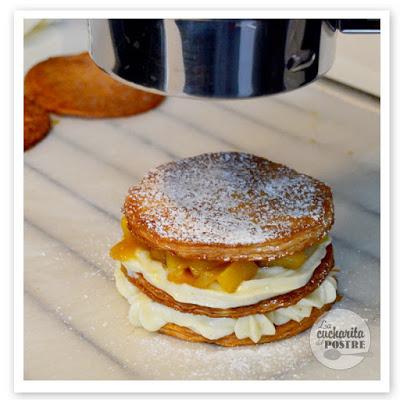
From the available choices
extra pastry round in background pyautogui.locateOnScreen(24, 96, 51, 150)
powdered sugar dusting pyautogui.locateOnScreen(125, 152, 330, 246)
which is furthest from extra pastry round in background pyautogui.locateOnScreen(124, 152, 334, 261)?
extra pastry round in background pyautogui.locateOnScreen(24, 96, 51, 150)

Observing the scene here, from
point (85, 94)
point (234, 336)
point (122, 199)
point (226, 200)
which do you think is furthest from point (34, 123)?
point (234, 336)

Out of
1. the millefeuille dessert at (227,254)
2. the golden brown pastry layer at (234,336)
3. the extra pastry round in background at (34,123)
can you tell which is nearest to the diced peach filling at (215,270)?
the millefeuille dessert at (227,254)

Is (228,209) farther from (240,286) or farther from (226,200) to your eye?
(240,286)

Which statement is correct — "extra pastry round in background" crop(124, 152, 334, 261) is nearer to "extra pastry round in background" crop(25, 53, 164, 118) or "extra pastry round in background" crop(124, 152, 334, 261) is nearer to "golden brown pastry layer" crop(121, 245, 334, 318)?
"golden brown pastry layer" crop(121, 245, 334, 318)

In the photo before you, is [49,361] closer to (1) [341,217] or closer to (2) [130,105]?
(1) [341,217]

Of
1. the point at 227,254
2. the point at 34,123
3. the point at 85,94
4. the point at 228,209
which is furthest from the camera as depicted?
the point at 85,94
